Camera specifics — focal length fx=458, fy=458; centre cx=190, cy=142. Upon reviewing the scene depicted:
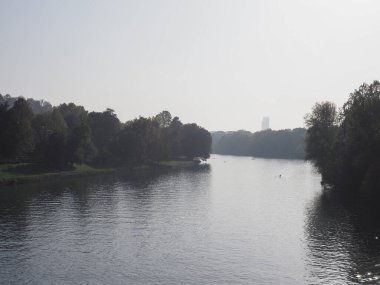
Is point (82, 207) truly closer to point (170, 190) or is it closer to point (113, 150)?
point (170, 190)

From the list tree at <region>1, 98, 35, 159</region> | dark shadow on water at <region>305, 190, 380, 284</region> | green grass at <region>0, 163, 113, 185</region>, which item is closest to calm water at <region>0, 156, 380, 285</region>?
dark shadow on water at <region>305, 190, 380, 284</region>

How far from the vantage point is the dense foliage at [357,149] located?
95.9m

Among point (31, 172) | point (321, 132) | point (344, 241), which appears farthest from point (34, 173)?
point (344, 241)

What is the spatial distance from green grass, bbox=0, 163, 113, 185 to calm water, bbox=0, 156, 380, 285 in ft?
54.2

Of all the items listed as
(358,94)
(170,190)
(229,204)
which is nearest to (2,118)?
(170,190)

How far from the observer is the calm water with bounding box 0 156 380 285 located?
50406 mm

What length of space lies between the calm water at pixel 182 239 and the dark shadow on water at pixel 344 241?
5.7 inches

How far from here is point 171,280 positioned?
1905 inches

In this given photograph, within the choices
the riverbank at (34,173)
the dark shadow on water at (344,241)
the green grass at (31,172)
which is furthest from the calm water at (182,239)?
the green grass at (31,172)

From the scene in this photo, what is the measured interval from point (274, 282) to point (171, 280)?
35.7 feet

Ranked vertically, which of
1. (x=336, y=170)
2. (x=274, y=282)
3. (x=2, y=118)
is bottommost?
(x=274, y=282)

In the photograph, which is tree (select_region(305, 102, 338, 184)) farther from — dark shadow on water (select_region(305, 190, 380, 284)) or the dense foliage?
dark shadow on water (select_region(305, 190, 380, 284))

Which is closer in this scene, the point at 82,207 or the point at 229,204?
the point at 82,207

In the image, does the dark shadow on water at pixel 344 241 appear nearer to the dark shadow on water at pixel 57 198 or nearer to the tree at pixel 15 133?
the dark shadow on water at pixel 57 198
